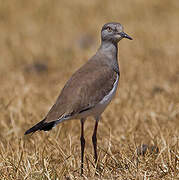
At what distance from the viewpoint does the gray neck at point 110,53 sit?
4.96m

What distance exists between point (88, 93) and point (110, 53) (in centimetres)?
72

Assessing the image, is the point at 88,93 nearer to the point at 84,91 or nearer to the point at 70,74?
the point at 84,91

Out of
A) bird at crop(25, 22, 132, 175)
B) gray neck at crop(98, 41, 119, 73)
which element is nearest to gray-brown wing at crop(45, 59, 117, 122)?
bird at crop(25, 22, 132, 175)

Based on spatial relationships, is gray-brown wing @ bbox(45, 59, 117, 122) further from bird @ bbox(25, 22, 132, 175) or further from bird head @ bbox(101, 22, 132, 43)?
bird head @ bbox(101, 22, 132, 43)

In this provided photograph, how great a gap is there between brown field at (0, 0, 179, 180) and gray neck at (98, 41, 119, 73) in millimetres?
777

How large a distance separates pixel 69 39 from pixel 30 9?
257cm

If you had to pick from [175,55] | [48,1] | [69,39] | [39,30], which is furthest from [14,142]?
[48,1]

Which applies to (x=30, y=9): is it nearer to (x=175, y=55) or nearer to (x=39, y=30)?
(x=39, y=30)

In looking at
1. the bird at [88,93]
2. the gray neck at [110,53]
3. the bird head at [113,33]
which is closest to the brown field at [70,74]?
the bird at [88,93]

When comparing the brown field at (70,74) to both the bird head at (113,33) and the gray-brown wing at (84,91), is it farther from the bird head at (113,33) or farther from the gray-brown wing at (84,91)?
the bird head at (113,33)

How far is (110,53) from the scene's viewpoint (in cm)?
505

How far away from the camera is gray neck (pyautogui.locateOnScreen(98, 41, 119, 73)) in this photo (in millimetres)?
4957

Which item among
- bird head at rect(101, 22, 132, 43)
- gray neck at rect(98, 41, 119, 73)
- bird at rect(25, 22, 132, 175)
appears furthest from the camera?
bird head at rect(101, 22, 132, 43)

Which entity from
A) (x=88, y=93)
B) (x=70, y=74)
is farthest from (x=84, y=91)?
(x=70, y=74)
